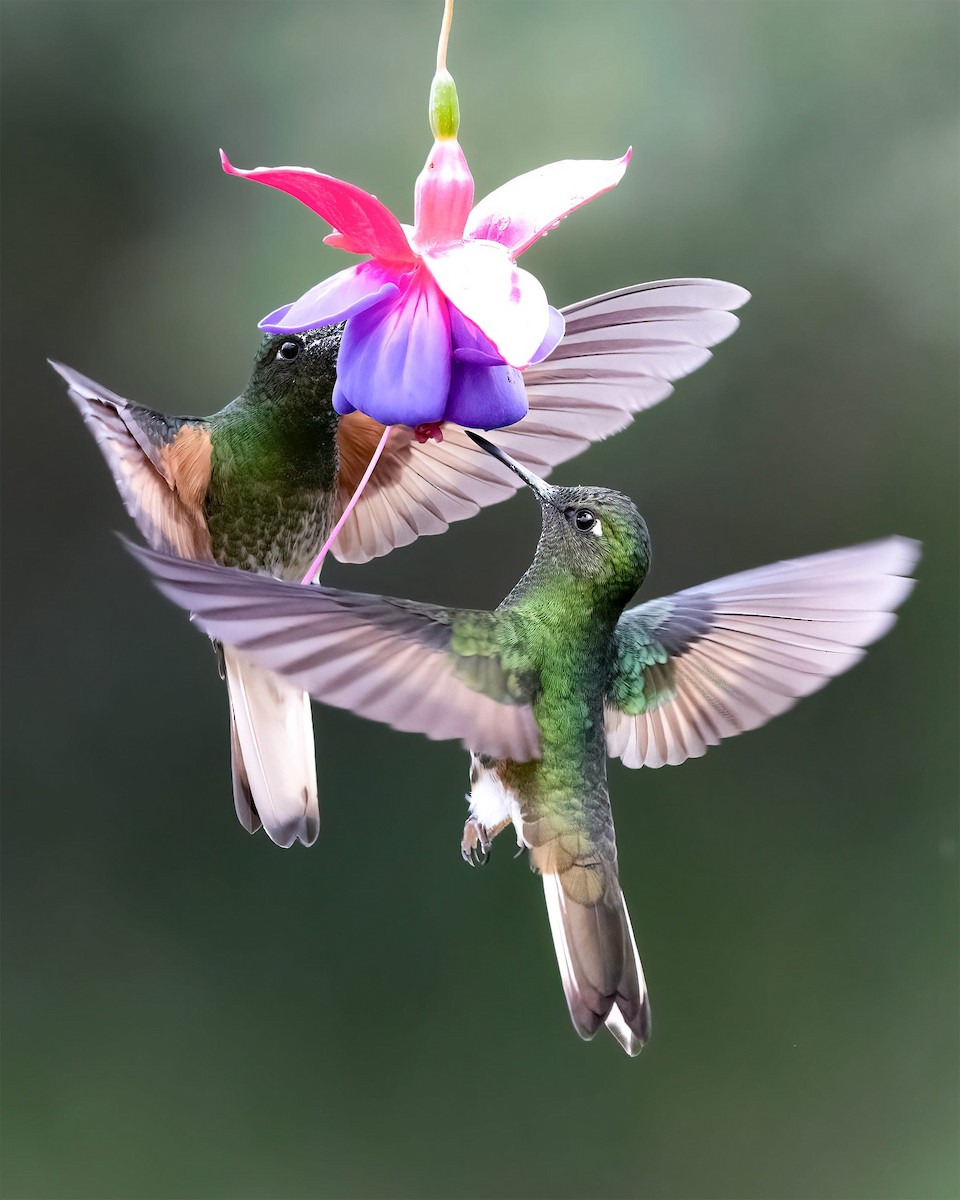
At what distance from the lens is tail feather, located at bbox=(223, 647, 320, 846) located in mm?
938

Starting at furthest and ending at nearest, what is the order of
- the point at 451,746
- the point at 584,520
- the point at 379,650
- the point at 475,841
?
the point at 451,746
the point at 475,841
the point at 584,520
the point at 379,650

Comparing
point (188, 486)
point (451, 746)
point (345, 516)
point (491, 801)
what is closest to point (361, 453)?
point (188, 486)

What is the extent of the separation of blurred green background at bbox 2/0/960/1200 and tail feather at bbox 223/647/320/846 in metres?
0.93

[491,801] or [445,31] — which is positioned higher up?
[445,31]

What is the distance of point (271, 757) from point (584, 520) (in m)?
0.31

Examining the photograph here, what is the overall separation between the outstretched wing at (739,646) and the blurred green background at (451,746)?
966 mm

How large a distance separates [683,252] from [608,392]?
3.73 feet

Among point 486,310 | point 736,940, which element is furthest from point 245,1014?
point 486,310

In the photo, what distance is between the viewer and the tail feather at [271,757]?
3.08 ft

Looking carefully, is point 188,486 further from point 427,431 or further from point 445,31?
point 445,31

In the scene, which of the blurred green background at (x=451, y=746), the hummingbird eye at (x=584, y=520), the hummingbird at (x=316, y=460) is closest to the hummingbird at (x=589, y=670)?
the hummingbird eye at (x=584, y=520)

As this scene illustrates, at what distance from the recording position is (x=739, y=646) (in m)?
0.93

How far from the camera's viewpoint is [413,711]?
675 mm

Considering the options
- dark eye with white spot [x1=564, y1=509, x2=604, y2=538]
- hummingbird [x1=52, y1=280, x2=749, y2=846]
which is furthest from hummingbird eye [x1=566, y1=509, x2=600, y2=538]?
hummingbird [x1=52, y1=280, x2=749, y2=846]
